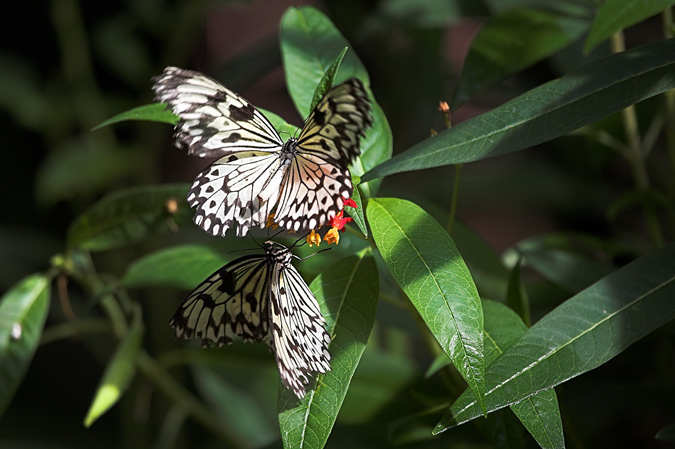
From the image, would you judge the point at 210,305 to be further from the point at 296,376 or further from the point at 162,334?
the point at 162,334

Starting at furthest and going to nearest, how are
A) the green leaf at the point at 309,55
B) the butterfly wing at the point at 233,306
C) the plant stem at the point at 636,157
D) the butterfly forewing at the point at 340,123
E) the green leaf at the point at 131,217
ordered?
1. the plant stem at the point at 636,157
2. the green leaf at the point at 131,217
3. the green leaf at the point at 309,55
4. the butterfly wing at the point at 233,306
5. the butterfly forewing at the point at 340,123

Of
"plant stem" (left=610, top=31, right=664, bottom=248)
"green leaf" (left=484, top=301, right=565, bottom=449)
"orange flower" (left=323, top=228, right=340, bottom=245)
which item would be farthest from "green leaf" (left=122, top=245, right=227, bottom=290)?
"plant stem" (left=610, top=31, right=664, bottom=248)

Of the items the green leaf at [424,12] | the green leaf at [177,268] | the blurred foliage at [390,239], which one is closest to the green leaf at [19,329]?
the blurred foliage at [390,239]

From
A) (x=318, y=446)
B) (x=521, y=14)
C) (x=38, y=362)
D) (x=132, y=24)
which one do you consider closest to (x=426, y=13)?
(x=521, y=14)

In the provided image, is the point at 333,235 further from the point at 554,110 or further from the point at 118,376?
the point at 118,376

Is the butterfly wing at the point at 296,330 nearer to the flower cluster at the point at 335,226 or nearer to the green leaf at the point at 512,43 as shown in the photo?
the flower cluster at the point at 335,226

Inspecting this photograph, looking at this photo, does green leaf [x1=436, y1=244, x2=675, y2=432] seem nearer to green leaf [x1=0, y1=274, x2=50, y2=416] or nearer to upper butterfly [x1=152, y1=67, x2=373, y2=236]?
upper butterfly [x1=152, y1=67, x2=373, y2=236]
